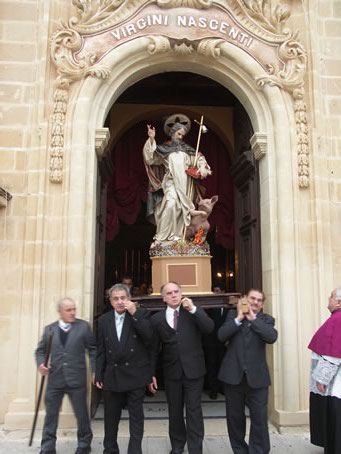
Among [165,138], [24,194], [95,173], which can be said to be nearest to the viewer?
[24,194]

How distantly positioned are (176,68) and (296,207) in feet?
9.14

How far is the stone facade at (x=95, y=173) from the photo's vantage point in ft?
18.3

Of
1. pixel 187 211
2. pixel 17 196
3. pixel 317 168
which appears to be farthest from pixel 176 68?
pixel 17 196

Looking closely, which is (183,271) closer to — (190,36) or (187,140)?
(190,36)

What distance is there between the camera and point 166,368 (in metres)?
4.46

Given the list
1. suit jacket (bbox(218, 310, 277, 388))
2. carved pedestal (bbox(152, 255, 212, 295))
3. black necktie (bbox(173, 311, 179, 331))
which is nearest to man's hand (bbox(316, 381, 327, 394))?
suit jacket (bbox(218, 310, 277, 388))

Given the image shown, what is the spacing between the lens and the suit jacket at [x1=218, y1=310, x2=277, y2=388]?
424 centimetres

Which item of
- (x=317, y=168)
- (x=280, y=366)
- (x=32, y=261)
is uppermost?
(x=317, y=168)

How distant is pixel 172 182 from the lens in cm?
702

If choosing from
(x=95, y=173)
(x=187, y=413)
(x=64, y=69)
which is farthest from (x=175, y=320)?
(x=64, y=69)

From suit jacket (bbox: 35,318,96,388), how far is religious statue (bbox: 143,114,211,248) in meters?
2.63

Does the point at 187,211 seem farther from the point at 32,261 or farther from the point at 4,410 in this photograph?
the point at 4,410

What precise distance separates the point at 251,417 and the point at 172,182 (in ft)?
12.4

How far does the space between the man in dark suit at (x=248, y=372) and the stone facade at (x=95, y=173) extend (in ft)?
4.60
